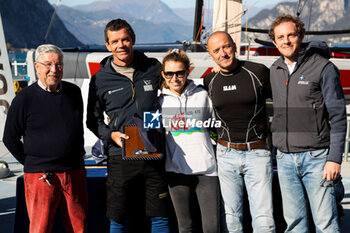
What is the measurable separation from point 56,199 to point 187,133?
1.11 m

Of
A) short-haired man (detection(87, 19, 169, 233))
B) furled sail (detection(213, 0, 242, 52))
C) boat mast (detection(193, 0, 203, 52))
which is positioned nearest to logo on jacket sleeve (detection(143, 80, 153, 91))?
short-haired man (detection(87, 19, 169, 233))

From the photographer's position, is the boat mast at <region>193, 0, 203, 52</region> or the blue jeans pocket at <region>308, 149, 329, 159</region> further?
the boat mast at <region>193, 0, 203, 52</region>

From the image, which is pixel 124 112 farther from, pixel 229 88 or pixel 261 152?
pixel 261 152

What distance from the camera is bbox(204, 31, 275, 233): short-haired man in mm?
2809

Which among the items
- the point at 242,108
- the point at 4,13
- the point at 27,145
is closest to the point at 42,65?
the point at 27,145

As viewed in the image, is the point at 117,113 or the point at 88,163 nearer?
the point at 117,113

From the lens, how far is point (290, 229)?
2.86 m

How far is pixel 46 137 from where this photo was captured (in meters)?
2.73

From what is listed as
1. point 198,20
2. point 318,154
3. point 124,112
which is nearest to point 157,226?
point 124,112

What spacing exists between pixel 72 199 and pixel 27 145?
20.8 inches

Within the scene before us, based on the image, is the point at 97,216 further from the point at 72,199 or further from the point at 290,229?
the point at 290,229

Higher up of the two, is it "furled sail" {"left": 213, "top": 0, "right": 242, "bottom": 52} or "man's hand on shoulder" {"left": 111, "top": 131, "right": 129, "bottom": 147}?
"furled sail" {"left": 213, "top": 0, "right": 242, "bottom": 52}

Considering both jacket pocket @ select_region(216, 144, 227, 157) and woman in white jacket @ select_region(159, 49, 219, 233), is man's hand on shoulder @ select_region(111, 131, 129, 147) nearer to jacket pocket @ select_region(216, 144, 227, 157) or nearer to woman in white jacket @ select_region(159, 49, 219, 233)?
woman in white jacket @ select_region(159, 49, 219, 233)

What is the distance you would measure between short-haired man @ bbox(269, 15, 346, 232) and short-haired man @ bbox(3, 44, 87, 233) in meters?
1.56
